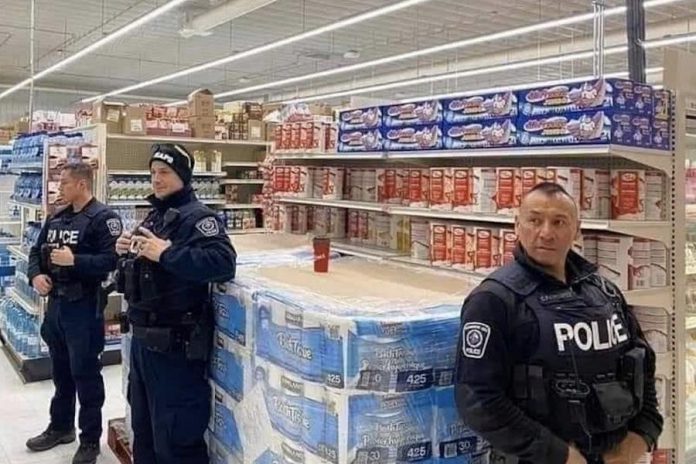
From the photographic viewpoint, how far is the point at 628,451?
1.96 meters

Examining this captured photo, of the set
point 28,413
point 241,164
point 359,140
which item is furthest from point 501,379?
point 241,164

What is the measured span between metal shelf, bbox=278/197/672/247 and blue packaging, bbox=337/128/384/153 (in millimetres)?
318

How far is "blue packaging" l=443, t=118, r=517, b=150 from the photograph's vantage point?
307 centimetres

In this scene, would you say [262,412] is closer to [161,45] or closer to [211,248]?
[211,248]

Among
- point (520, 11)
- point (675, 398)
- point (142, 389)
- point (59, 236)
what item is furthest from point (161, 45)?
point (675, 398)

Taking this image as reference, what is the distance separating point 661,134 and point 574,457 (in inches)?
61.5

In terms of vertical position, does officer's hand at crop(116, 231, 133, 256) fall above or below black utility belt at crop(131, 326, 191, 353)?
above

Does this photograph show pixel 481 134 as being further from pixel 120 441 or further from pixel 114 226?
pixel 120 441

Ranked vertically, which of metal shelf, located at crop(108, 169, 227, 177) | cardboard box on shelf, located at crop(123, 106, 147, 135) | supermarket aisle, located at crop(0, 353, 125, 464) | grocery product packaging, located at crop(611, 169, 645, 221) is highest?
cardboard box on shelf, located at crop(123, 106, 147, 135)

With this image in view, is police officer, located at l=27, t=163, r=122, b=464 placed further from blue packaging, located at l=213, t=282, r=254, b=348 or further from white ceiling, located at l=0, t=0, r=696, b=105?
white ceiling, located at l=0, t=0, r=696, b=105

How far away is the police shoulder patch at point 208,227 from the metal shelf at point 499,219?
111 centimetres

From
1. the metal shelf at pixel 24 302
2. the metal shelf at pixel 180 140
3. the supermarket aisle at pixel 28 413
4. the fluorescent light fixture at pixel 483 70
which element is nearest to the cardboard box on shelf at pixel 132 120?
the metal shelf at pixel 180 140

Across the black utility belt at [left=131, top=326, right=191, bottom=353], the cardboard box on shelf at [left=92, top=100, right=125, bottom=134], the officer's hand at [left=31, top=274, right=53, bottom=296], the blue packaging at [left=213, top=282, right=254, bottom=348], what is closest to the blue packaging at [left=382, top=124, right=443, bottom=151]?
the blue packaging at [left=213, top=282, right=254, bottom=348]

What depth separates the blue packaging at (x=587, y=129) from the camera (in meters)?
2.68
